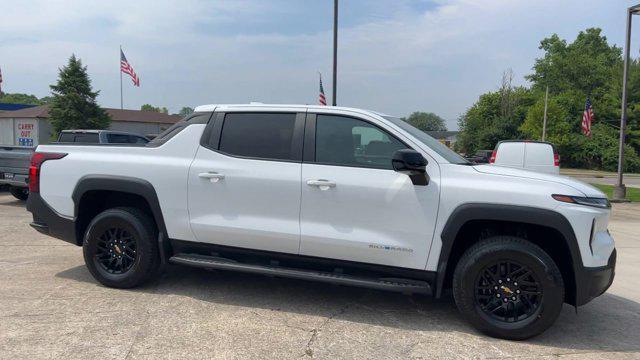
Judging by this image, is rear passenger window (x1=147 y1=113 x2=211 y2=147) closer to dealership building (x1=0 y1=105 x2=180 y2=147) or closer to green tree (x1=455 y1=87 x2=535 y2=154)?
dealership building (x1=0 y1=105 x2=180 y2=147)

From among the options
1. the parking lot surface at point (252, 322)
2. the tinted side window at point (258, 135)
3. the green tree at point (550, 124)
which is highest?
the green tree at point (550, 124)

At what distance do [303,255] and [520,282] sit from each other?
6.05 feet

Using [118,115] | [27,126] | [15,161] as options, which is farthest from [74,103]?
[15,161]

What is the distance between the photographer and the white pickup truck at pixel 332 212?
402cm

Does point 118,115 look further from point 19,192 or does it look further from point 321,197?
point 321,197

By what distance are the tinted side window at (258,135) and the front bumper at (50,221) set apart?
1.88m

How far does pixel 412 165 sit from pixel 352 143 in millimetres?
679

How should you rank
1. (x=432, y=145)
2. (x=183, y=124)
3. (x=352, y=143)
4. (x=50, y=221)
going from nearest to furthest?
(x=352, y=143)
(x=432, y=145)
(x=183, y=124)
(x=50, y=221)

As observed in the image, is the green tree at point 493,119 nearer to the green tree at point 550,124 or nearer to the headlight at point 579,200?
the green tree at point 550,124

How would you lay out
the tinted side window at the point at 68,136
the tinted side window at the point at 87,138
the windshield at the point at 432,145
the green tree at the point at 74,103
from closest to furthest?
the windshield at the point at 432,145, the tinted side window at the point at 87,138, the tinted side window at the point at 68,136, the green tree at the point at 74,103

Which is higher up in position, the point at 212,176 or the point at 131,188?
the point at 212,176

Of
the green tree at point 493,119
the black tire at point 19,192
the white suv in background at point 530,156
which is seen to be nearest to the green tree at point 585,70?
the green tree at point 493,119

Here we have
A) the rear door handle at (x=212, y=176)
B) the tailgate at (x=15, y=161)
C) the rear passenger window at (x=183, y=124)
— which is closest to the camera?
the rear door handle at (x=212, y=176)

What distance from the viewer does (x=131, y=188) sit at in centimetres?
493
